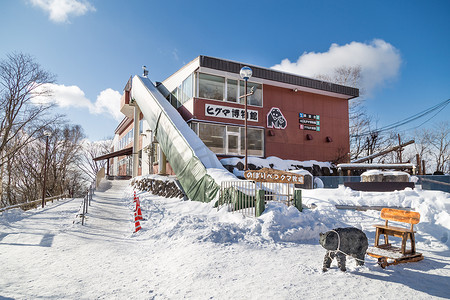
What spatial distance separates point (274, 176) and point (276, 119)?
37.9 ft

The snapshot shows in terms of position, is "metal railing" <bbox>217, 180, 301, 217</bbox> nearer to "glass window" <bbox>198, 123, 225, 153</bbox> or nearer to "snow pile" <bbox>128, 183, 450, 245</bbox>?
"snow pile" <bbox>128, 183, 450, 245</bbox>

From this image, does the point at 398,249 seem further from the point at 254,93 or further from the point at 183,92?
the point at 183,92

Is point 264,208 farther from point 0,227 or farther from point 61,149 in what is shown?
point 61,149

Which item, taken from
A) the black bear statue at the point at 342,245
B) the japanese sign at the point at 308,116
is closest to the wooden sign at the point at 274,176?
the black bear statue at the point at 342,245

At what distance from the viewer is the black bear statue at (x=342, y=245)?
470cm

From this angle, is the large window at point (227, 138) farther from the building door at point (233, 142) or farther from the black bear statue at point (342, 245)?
the black bear statue at point (342, 245)

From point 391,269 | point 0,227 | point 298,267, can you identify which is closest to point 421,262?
point 391,269

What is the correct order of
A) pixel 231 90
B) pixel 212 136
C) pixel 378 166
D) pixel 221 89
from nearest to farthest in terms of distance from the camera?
pixel 378 166
pixel 212 136
pixel 221 89
pixel 231 90

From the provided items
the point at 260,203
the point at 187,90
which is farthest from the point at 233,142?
the point at 260,203

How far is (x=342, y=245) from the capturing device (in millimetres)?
4715

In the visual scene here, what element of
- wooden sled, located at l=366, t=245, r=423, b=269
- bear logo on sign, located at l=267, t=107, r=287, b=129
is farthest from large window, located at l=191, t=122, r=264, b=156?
wooden sled, located at l=366, t=245, r=423, b=269

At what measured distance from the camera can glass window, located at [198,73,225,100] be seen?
724 inches

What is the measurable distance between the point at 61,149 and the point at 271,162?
3218 cm

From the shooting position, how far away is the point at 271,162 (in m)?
18.5
